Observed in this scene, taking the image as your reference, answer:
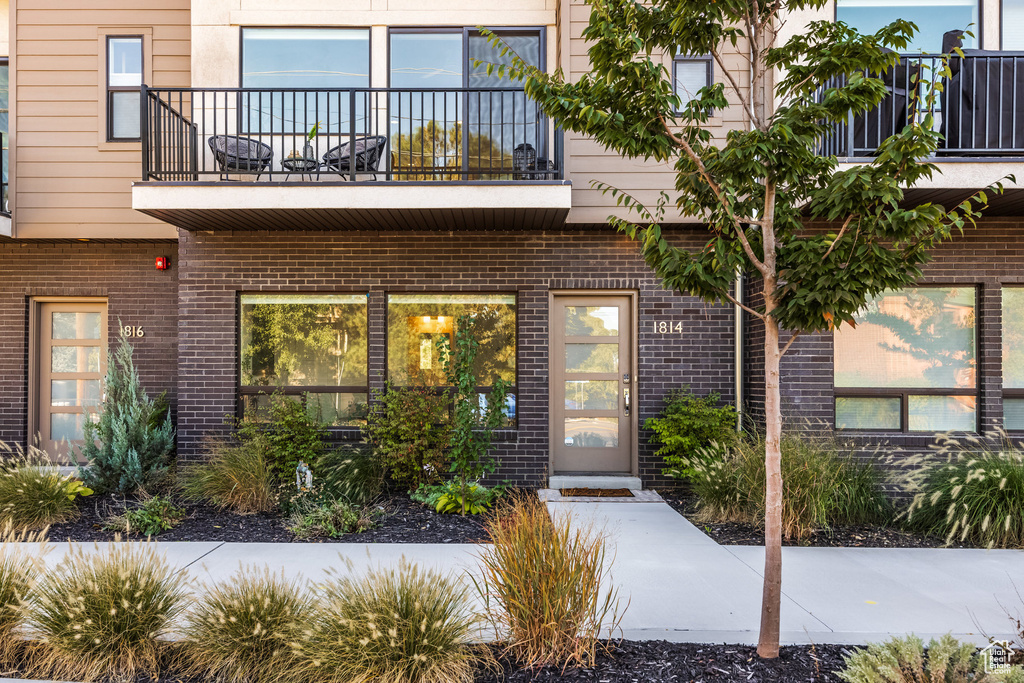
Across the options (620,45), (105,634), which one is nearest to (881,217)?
(620,45)

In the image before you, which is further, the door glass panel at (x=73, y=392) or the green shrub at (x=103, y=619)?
the door glass panel at (x=73, y=392)

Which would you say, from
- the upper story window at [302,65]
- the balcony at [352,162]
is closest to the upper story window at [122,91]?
the balcony at [352,162]

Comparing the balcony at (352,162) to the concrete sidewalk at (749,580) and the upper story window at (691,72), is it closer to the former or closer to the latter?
the upper story window at (691,72)

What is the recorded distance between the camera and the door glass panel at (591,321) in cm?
777

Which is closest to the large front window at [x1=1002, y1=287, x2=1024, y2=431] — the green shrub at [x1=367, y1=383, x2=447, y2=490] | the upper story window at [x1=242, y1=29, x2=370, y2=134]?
the green shrub at [x1=367, y1=383, x2=447, y2=490]

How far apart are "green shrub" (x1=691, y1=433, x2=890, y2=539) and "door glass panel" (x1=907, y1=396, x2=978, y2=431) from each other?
1.37 metres

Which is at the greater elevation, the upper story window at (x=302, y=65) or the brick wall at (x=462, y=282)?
the upper story window at (x=302, y=65)

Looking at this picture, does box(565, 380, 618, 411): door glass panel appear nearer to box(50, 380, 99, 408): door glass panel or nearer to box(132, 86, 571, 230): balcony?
box(132, 86, 571, 230): balcony

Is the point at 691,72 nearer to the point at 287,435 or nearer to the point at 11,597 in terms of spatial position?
the point at 287,435

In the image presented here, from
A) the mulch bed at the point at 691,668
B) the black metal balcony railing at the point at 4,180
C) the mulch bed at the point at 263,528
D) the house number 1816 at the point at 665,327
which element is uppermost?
the black metal balcony railing at the point at 4,180

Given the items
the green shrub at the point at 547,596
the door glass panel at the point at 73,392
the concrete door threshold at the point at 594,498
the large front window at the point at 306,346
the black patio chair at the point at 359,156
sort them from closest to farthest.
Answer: the green shrub at the point at 547,596
the concrete door threshold at the point at 594,498
the black patio chair at the point at 359,156
the large front window at the point at 306,346
the door glass panel at the point at 73,392

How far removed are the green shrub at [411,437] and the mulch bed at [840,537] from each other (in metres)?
2.86

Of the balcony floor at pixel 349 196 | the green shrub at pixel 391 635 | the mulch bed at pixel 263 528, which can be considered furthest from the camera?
the balcony floor at pixel 349 196

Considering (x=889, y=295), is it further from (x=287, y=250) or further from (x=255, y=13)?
(x=255, y=13)
